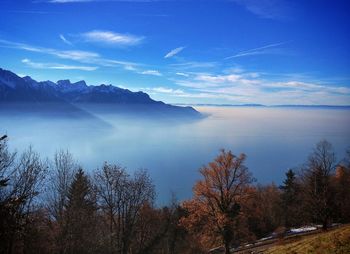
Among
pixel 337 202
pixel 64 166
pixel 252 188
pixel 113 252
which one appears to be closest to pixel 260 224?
pixel 337 202

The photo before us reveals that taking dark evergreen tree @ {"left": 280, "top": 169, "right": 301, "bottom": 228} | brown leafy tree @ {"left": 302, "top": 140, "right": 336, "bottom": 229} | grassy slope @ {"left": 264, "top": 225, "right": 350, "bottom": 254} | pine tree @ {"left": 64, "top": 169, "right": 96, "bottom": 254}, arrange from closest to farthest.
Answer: grassy slope @ {"left": 264, "top": 225, "right": 350, "bottom": 254}, pine tree @ {"left": 64, "top": 169, "right": 96, "bottom": 254}, brown leafy tree @ {"left": 302, "top": 140, "right": 336, "bottom": 229}, dark evergreen tree @ {"left": 280, "top": 169, "right": 301, "bottom": 228}

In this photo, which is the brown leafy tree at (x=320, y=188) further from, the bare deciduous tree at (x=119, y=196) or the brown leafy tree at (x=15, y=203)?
the brown leafy tree at (x=15, y=203)

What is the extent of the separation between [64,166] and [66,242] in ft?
22.3

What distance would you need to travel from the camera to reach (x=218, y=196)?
3098 cm

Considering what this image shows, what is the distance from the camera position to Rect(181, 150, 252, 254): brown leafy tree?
3027cm

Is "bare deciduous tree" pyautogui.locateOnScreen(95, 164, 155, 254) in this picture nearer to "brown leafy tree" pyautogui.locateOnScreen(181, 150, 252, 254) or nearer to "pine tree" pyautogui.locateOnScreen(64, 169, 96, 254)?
"pine tree" pyautogui.locateOnScreen(64, 169, 96, 254)

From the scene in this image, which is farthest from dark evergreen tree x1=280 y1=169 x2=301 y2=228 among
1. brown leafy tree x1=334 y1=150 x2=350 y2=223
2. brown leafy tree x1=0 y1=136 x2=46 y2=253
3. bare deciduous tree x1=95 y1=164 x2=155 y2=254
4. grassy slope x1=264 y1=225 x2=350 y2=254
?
brown leafy tree x1=0 y1=136 x2=46 y2=253

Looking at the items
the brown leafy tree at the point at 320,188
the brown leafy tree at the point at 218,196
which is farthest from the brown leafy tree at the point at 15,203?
the brown leafy tree at the point at 320,188

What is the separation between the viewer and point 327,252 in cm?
1559

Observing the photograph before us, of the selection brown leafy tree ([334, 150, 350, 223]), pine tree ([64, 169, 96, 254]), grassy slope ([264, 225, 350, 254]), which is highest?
grassy slope ([264, 225, 350, 254])

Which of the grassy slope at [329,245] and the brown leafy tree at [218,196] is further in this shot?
the brown leafy tree at [218,196]

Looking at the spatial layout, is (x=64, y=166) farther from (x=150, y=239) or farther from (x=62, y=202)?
(x=150, y=239)

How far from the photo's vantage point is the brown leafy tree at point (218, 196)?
99.3 ft

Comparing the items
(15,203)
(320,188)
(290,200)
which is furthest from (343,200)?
(15,203)
